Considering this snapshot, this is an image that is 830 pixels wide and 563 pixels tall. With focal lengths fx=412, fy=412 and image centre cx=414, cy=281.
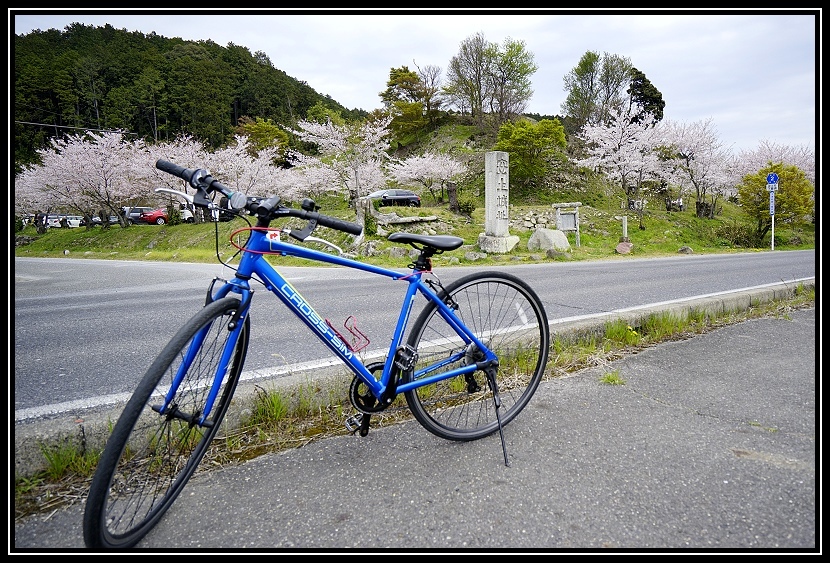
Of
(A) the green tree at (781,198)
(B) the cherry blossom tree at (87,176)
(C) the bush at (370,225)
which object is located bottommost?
(C) the bush at (370,225)

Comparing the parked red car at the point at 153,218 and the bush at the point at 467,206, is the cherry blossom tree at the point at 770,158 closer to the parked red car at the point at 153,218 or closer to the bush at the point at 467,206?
the bush at the point at 467,206

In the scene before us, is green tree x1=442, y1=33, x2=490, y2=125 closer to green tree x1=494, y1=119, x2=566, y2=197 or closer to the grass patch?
green tree x1=494, y1=119, x2=566, y2=197

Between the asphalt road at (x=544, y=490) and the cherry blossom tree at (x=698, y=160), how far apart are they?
29.3 m

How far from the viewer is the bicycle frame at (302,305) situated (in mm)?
1613

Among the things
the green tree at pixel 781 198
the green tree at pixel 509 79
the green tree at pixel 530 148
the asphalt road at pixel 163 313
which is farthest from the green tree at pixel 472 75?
the asphalt road at pixel 163 313

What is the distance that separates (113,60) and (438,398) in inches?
2417

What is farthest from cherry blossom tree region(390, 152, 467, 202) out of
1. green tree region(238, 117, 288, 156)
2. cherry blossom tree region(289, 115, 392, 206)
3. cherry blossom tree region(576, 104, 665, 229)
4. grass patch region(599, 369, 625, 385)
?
grass patch region(599, 369, 625, 385)

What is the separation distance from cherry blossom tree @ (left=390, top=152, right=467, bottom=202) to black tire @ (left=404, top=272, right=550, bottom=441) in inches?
1010

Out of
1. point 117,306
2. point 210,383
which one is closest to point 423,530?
point 210,383

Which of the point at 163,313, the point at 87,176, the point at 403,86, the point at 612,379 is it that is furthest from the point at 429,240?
the point at 403,86

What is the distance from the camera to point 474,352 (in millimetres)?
2197

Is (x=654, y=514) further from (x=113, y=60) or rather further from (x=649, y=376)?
(x=113, y=60)

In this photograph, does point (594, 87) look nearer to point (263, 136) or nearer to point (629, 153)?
point (629, 153)

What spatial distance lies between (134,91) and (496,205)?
149ft
